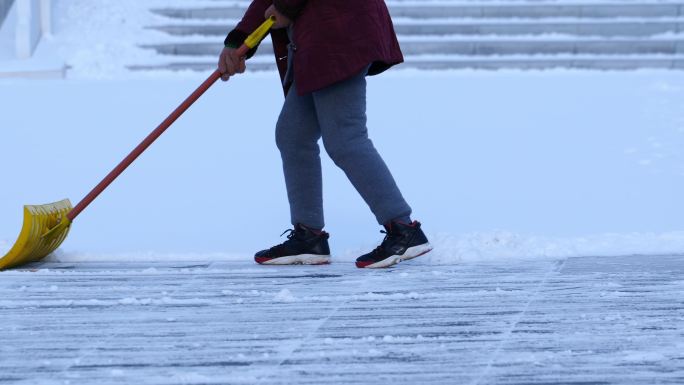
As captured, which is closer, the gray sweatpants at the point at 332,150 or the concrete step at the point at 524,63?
the gray sweatpants at the point at 332,150

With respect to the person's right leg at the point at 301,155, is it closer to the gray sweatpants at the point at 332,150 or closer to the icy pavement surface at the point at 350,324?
the gray sweatpants at the point at 332,150

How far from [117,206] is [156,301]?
2294mm

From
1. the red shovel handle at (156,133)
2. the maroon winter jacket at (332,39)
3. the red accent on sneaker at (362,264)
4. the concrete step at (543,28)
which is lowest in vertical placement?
the red accent on sneaker at (362,264)

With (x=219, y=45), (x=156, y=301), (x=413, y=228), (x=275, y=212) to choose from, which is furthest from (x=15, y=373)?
(x=219, y=45)

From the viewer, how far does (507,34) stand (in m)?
9.88

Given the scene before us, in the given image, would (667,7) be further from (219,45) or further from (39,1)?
(39,1)

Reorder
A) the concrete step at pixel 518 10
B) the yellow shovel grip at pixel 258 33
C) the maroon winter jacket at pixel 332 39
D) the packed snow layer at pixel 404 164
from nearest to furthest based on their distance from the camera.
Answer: the maroon winter jacket at pixel 332 39
the yellow shovel grip at pixel 258 33
the packed snow layer at pixel 404 164
the concrete step at pixel 518 10

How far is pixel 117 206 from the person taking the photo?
584 centimetres

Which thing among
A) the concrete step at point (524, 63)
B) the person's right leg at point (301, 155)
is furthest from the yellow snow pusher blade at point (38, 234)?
the concrete step at point (524, 63)

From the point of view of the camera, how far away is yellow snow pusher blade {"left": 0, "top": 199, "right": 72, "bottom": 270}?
14.0 ft

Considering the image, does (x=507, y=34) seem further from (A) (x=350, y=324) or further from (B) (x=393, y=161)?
(A) (x=350, y=324)

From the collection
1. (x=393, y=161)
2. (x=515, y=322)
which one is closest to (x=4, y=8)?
(x=393, y=161)

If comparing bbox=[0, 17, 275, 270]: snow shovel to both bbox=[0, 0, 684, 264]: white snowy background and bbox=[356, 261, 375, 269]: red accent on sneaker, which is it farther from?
bbox=[356, 261, 375, 269]: red accent on sneaker

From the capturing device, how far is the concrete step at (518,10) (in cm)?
1002
